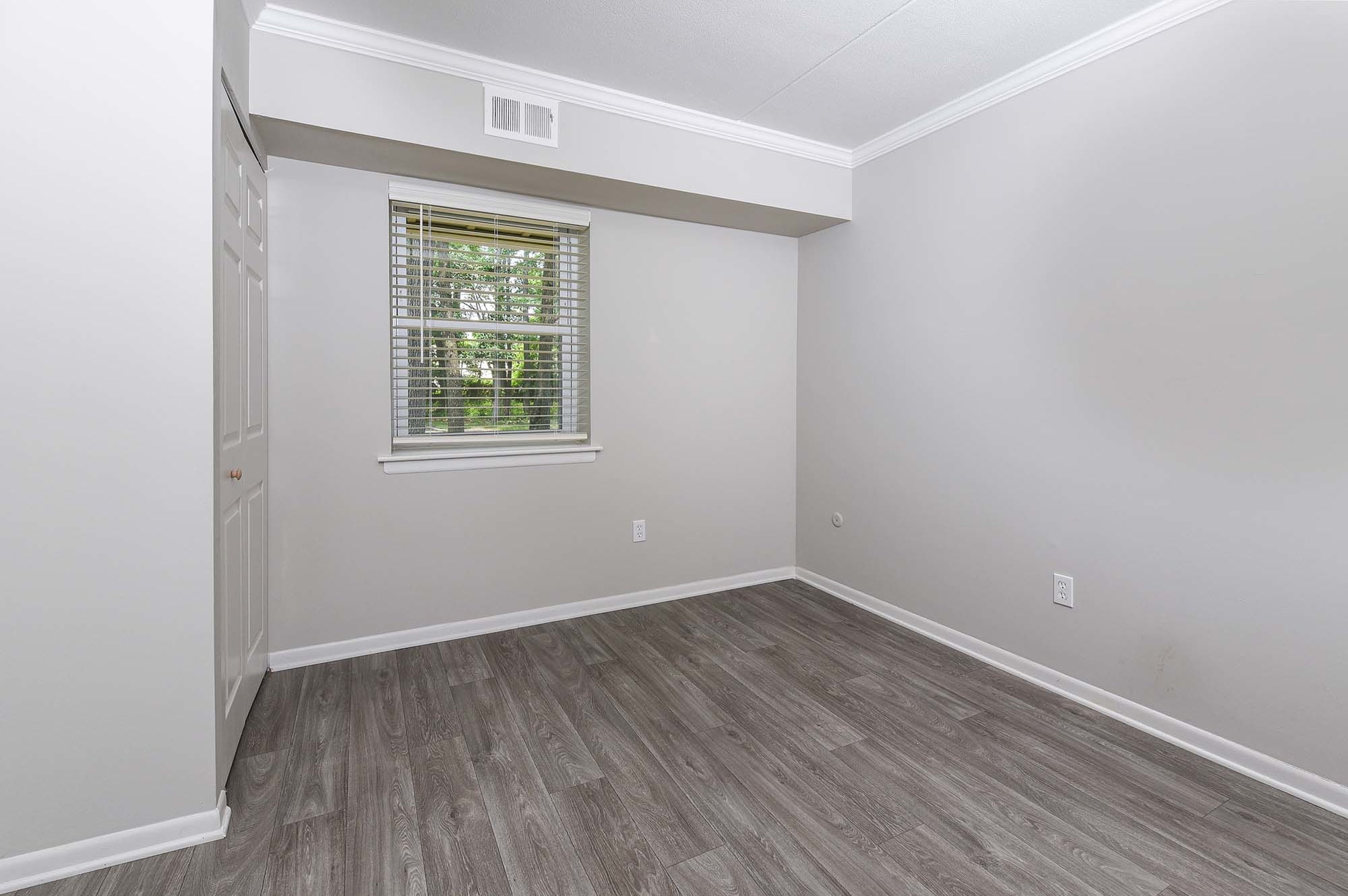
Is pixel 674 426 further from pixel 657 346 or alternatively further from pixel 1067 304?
pixel 1067 304

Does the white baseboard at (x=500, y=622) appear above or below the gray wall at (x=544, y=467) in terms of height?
below

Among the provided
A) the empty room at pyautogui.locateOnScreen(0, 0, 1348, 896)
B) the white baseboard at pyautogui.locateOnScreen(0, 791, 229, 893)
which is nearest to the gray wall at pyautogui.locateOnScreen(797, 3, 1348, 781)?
the empty room at pyautogui.locateOnScreen(0, 0, 1348, 896)

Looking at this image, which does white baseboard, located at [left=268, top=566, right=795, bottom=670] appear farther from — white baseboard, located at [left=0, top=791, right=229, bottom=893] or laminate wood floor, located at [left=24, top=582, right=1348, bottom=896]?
white baseboard, located at [left=0, top=791, right=229, bottom=893]

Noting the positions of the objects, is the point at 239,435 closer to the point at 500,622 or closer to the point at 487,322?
the point at 487,322

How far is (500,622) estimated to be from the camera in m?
3.09

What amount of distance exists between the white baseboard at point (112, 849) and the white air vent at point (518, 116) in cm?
251

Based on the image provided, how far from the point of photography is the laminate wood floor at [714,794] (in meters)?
1.54

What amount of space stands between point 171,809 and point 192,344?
48.1 inches

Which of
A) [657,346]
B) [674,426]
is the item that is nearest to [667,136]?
[657,346]

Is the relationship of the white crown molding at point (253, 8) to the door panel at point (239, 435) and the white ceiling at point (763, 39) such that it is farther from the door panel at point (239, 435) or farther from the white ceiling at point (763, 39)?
the door panel at point (239, 435)

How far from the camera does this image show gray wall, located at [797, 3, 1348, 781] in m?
1.84

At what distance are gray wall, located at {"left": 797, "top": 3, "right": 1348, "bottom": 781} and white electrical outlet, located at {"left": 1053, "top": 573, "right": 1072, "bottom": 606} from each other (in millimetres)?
32

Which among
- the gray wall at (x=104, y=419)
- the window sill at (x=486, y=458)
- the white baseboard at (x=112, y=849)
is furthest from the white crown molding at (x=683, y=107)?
the white baseboard at (x=112, y=849)

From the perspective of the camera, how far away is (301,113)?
2252 mm
